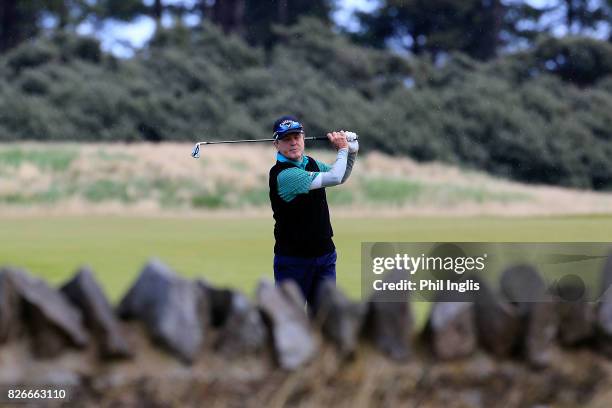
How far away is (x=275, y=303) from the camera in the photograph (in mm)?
1939

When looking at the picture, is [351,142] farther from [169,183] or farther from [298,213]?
[169,183]

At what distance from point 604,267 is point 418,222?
11.6m

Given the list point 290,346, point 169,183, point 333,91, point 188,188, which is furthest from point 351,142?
point 333,91

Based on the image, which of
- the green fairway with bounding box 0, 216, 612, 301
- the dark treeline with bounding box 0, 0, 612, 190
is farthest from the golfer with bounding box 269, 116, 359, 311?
the dark treeline with bounding box 0, 0, 612, 190

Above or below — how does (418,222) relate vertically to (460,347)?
below

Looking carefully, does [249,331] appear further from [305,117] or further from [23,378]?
[305,117]

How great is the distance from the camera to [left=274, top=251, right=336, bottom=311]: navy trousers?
14.2ft

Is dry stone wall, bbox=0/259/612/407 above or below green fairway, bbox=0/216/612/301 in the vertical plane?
above

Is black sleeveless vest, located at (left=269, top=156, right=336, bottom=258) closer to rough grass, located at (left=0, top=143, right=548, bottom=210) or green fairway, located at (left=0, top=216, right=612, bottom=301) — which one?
green fairway, located at (left=0, top=216, right=612, bottom=301)

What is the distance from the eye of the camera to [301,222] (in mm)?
4297

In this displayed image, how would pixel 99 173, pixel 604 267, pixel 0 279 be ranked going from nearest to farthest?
pixel 0 279, pixel 604 267, pixel 99 173

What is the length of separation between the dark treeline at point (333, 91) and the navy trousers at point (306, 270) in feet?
84.2

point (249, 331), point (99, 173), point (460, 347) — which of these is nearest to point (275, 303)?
point (249, 331)
